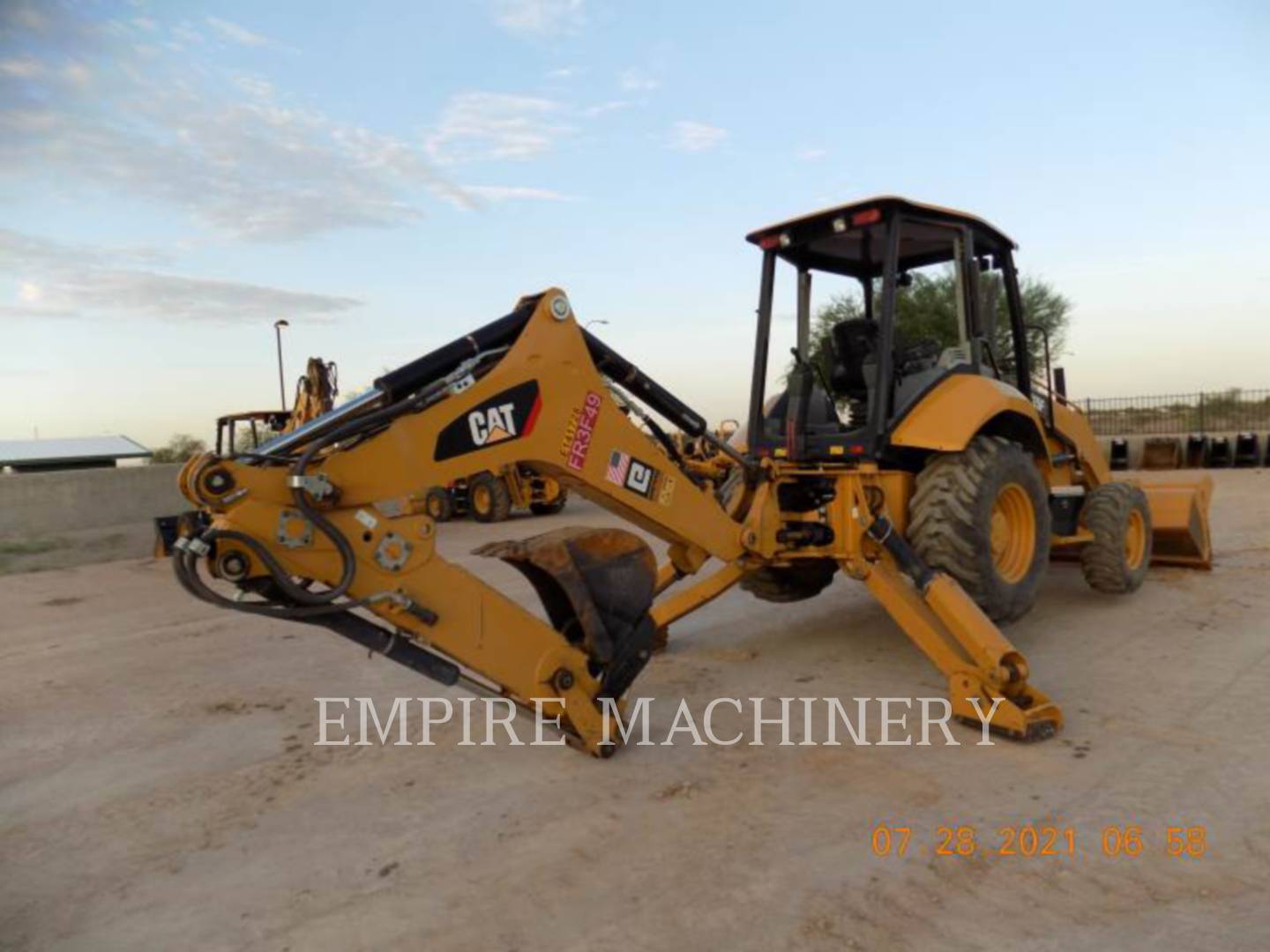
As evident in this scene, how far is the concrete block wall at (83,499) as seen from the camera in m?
13.0

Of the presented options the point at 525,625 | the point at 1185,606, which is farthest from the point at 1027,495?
the point at 525,625

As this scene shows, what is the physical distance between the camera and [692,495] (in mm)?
4211

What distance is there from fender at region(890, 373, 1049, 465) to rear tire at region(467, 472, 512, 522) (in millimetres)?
10493

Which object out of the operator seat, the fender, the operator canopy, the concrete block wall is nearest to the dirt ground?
the fender

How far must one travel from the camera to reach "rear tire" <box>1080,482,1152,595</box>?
623cm

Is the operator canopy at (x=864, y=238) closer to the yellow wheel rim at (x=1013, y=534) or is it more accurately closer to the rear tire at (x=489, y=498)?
the yellow wheel rim at (x=1013, y=534)

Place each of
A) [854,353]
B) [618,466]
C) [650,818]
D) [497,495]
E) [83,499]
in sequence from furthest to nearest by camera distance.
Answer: [497,495] < [83,499] < [854,353] < [618,466] < [650,818]

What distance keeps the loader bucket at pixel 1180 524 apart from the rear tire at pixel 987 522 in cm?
238

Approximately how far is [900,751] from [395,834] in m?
2.13

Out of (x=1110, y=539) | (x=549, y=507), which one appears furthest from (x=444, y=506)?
(x=1110, y=539)

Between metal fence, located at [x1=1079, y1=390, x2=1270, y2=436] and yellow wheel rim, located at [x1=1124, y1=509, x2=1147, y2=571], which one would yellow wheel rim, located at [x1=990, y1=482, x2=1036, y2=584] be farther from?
metal fence, located at [x1=1079, y1=390, x2=1270, y2=436]

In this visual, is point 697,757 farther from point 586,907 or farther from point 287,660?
point 287,660

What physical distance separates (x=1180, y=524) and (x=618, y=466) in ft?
18.3

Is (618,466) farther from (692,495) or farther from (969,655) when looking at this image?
(969,655)
